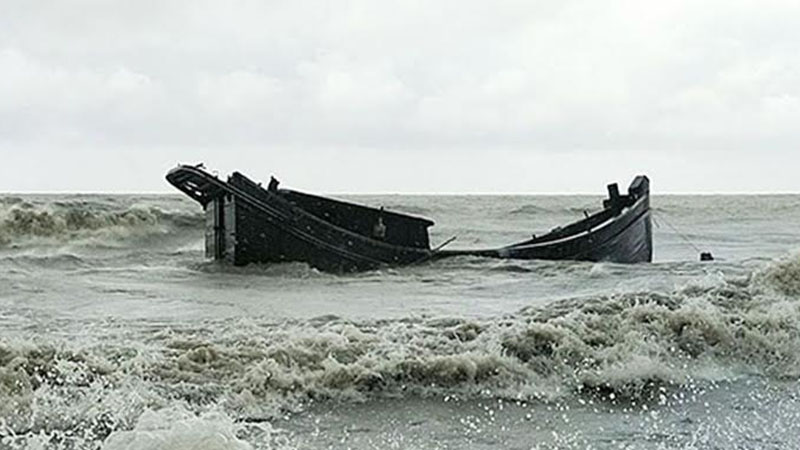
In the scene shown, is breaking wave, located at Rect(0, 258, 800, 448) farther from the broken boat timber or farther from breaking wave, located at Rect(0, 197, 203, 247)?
breaking wave, located at Rect(0, 197, 203, 247)

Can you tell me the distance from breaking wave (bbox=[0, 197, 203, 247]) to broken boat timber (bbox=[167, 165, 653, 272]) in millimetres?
9843

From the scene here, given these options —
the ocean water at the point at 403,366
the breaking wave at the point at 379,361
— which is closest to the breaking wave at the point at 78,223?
the ocean water at the point at 403,366

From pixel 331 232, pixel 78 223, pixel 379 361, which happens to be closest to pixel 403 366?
pixel 379 361

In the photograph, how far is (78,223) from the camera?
24.8 meters

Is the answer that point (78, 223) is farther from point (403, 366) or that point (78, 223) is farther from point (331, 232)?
point (403, 366)

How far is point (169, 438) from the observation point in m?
3.65

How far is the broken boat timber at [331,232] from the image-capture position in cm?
1338

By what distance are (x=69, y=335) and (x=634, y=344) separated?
427 centimetres

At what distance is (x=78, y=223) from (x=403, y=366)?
2023cm

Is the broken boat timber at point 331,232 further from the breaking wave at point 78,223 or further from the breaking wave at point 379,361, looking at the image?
the breaking wave at point 78,223

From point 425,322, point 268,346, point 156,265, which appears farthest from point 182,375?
point 156,265

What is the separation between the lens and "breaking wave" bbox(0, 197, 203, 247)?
23281 millimetres

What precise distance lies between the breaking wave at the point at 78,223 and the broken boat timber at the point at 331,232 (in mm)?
9843

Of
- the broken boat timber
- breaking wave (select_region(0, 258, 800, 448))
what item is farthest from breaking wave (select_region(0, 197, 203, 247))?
breaking wave (select_region(0, 258, 800, 448))
